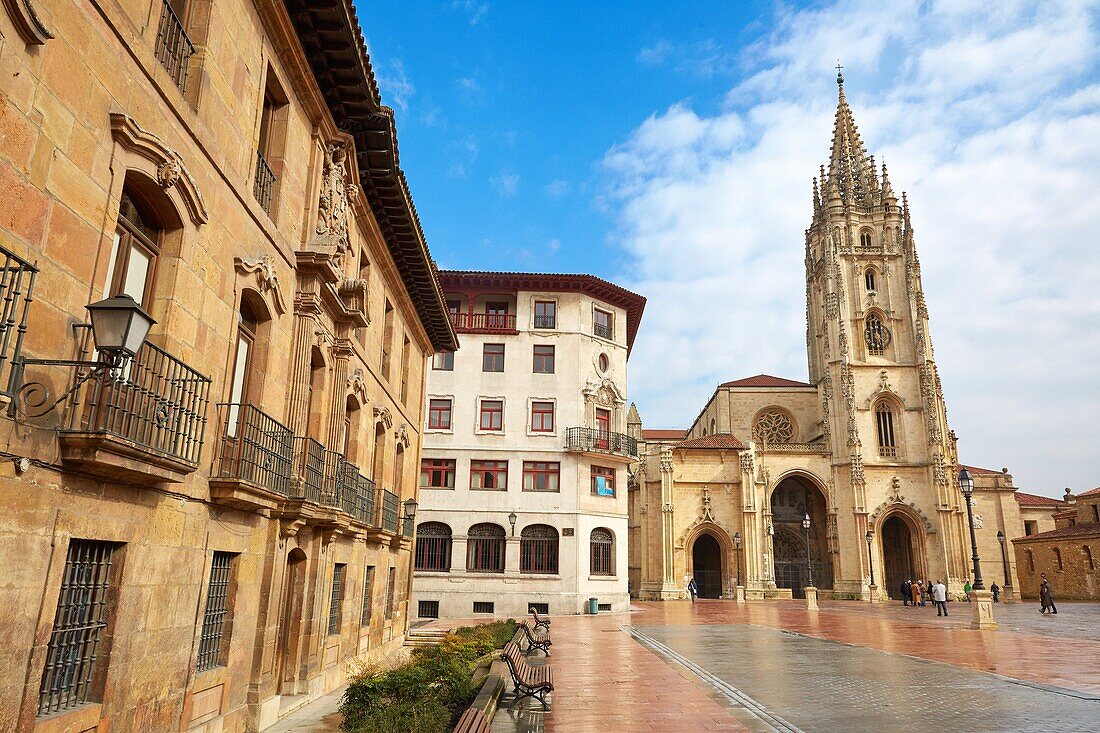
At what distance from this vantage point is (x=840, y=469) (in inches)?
2093

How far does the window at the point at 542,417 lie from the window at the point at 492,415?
5.33 ft

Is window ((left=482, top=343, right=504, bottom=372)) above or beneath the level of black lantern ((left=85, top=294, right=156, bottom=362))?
above

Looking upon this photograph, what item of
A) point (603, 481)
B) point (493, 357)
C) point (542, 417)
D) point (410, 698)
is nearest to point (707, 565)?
point (603, 481)

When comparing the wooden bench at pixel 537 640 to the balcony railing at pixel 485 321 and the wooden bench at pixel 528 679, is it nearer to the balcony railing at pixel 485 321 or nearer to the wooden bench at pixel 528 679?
the wooden bench at pixel 528 679

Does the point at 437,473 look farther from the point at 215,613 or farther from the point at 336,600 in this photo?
the point at 215,613

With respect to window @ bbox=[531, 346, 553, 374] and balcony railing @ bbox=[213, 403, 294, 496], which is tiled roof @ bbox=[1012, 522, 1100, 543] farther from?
balcony railing @ bbox=[213, 403, 294, 496]

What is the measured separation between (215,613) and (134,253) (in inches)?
179

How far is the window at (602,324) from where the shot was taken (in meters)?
37.9

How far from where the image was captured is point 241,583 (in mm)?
9195

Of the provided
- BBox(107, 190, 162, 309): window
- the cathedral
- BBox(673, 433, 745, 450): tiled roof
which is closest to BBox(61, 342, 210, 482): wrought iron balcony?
BBox(107, 190, 162, 309): window

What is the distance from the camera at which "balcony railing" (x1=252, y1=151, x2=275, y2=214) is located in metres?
10.2

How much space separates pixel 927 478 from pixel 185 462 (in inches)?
2231

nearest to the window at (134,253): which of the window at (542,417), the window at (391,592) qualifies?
the window at (391,592)

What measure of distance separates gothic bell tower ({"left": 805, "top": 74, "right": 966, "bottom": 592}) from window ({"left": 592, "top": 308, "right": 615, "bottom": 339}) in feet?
82.7
